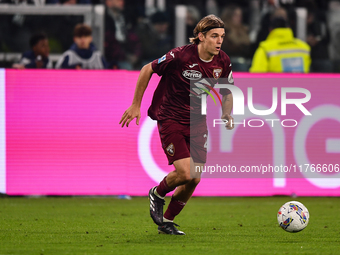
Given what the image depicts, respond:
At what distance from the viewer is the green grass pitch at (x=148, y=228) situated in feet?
16.8

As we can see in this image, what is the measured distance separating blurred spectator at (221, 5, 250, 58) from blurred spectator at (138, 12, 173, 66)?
102 cm

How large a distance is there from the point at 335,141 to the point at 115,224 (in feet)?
13.8

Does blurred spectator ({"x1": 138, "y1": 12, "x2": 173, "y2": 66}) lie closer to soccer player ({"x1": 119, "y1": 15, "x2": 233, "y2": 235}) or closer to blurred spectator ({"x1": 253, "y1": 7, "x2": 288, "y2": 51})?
blurred spectator ({"x1": 253, "y1": 7, "x2": 288, "y2": 51})

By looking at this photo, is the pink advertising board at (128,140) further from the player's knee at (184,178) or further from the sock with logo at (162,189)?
the player's knee at (184,178)

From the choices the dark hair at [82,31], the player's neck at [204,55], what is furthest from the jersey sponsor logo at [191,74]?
the dark hair at [82,31]

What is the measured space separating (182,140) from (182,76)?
0.63 meters

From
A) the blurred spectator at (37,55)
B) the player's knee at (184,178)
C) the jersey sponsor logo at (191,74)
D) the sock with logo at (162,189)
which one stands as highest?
the jersey sponsor logo at (191,74)

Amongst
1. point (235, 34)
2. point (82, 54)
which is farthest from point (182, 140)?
point (235, 34)

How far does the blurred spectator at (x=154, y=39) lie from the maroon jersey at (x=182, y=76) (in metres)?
4.23

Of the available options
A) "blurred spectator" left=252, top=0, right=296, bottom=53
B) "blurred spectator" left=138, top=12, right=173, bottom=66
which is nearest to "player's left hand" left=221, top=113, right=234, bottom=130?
"blurred spectator" left=138, top=12, right=173, bottom=66

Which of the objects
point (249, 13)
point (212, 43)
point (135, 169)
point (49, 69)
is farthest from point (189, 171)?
point (249, 13)

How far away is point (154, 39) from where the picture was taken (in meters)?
10.3

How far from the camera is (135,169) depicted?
9219mm

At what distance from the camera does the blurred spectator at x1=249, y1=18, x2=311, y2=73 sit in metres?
9.97
